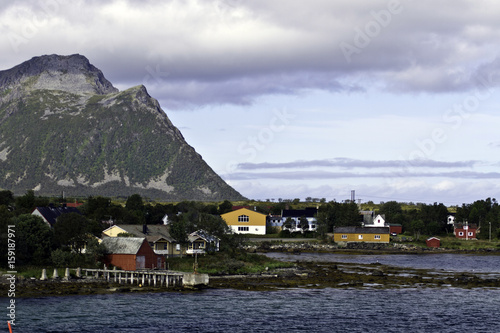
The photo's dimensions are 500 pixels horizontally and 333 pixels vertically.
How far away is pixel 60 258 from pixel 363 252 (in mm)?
75390

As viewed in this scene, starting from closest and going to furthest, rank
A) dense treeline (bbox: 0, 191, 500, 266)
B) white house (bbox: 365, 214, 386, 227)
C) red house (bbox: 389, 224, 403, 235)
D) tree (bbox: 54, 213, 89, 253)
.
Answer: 1. dense treeline (bbox: 0, 191, 500, 266)
2. tree (bbox: 54, 213, 89, 253)
3. white house (bbox: 365, 214, 386, 227)
4. red house (bbox: 389, 224, 403, 235)

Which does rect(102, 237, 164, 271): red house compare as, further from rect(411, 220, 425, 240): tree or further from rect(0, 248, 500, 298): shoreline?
rect(411, 220, 425, 240): tree

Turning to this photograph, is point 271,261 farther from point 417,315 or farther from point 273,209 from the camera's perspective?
point 273,209

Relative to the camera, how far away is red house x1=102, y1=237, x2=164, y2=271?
73.0 meters

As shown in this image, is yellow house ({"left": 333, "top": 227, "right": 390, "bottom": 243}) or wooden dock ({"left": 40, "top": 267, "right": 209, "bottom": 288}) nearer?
wooden dock ({"left": 40, "top": 267, "right": 209, "bottom": 288})

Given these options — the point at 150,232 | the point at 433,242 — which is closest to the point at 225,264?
the point at 150,232

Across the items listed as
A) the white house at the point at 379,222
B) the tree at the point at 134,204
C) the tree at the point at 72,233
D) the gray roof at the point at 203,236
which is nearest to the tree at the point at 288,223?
the white house at the point at 379,222

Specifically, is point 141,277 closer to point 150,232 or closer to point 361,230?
point 150,232

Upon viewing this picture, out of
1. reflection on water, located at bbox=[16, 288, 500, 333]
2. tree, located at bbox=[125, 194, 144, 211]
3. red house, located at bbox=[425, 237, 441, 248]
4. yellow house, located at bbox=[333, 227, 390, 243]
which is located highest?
tree, located at bbox=[125, 194, 144, 211]

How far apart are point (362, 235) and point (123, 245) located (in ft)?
270

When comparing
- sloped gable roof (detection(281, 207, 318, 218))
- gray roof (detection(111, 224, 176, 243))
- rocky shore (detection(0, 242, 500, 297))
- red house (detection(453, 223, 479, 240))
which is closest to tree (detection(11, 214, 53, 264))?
rocky shore (detection(0, 242, 500, 297))

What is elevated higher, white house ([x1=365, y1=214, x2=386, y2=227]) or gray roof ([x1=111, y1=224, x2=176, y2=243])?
white house ([x1=365, y1=214, x2=386, y2=227])

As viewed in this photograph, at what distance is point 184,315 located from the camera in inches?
2115

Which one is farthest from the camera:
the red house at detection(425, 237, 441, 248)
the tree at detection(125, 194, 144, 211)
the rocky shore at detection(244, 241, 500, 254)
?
the tree at detection(125, 194, 144, 211)
